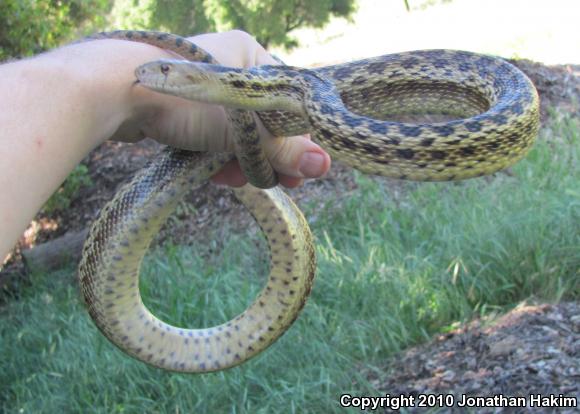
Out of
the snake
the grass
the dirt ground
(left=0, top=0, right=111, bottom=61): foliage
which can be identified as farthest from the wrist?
(left=0, top=0, right=111, bottom=61): foliage

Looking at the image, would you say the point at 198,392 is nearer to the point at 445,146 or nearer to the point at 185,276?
the point at 185,276

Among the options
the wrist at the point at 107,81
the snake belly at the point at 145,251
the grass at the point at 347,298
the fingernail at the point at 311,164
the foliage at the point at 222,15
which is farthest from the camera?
the foliage at the point at 222,15

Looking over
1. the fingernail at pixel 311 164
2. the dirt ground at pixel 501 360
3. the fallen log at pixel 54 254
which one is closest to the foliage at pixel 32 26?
the fallen log at pixel 54 254

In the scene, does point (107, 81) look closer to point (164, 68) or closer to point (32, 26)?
point (164, 68)

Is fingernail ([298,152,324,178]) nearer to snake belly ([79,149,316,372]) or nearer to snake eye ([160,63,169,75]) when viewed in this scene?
snake belly ([79,149,316,372])

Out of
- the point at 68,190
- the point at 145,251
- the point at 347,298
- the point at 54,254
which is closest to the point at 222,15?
the point at 68,190

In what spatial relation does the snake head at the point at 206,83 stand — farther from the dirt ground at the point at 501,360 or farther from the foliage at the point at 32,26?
the foliage at the point at 32,26
